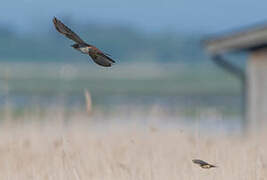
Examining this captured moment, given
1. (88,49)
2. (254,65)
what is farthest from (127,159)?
(254,65)

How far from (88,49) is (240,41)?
11132 millimetres

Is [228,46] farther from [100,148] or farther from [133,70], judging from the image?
[133,70]

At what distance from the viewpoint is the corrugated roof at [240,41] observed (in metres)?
16.5

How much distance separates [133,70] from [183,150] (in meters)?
135

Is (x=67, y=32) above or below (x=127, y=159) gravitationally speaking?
above

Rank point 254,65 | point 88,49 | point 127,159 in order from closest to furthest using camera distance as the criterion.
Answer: point 88,49 < point 127,159 < point 254,65

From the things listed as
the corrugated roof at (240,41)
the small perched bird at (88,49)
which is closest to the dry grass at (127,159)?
the small perched bird at (88,49)

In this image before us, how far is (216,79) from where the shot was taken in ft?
397

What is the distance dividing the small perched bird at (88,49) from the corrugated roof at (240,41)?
10.6 meters

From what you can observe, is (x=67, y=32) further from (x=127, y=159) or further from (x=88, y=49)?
(x=127, y=159)

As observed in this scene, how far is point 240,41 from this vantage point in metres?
16.9

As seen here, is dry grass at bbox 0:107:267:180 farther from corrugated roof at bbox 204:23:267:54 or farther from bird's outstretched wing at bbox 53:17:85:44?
corrugated roof at bbox 204:23:267:54

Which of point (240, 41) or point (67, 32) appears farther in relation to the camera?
point (240, 41)

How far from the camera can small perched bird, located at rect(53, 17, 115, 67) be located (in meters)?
6.01
